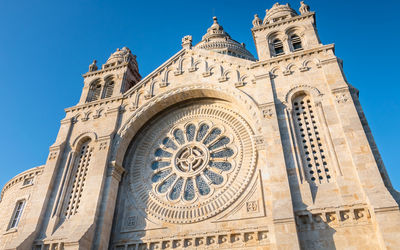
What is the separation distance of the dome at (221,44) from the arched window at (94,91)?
15.0 m

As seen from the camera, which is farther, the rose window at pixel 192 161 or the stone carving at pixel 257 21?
the stone carving at pixel 257 21

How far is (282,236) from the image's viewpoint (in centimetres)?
1049

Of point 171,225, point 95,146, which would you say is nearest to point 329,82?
point 171,225

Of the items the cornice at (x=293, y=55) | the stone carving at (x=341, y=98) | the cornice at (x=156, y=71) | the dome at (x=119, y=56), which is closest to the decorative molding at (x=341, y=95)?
the stone carving at (x=341, y=98)

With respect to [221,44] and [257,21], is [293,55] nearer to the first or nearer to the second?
[257,21]

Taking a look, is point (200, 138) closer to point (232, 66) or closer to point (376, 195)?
point (232, 66)

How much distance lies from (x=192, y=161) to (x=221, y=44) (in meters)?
21.0

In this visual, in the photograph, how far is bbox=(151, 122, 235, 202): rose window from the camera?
48.7ft

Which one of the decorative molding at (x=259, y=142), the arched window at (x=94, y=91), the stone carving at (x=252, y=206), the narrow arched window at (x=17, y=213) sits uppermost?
the arched window at (x=94, y=91)

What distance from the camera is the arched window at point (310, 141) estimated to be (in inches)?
479

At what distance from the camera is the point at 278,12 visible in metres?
20.3

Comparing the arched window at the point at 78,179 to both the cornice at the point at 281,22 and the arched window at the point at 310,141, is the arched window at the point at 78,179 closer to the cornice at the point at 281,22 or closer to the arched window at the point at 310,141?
the arched window at the point at 310,141

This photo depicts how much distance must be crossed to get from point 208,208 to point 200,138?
13.1ft

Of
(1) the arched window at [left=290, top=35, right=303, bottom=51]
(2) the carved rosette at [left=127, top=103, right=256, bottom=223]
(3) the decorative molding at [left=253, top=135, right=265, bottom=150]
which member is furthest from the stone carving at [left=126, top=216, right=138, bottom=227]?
(1) the arched window at [left=290, top=35, right=303, bottom=51]
